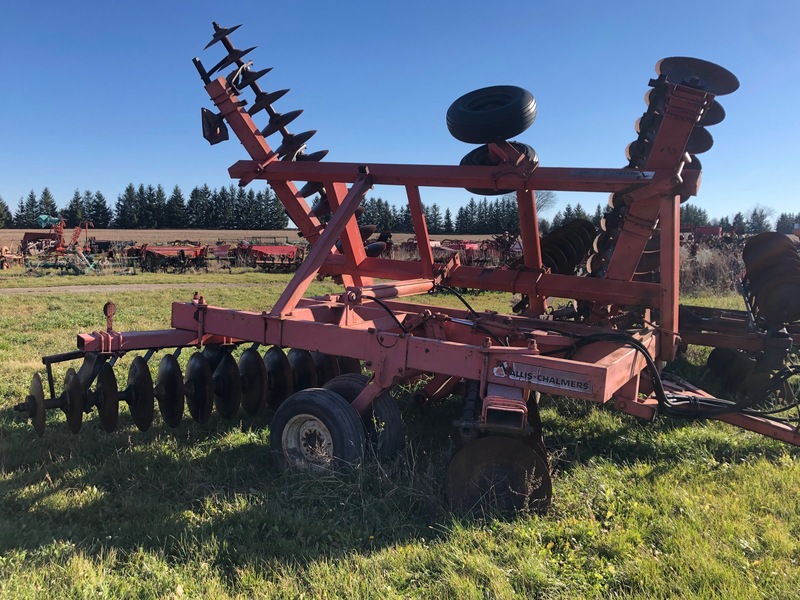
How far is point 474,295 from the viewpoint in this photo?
57.8 ft

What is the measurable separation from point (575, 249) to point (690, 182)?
2.89 meters

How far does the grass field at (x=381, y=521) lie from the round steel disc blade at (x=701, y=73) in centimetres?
268

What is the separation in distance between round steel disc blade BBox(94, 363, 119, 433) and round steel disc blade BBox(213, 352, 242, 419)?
80 cm

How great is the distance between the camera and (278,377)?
16.9 ft

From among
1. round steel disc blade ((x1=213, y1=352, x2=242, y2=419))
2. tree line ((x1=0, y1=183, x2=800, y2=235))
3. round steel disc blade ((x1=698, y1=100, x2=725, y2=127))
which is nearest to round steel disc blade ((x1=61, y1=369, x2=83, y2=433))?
round steel disc blade ((x1=213, y1=352, x2=242, y2=419))

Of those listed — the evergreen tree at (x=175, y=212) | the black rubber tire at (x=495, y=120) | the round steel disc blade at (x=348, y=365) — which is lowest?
the round steel disc blade at (x=348, y=365)

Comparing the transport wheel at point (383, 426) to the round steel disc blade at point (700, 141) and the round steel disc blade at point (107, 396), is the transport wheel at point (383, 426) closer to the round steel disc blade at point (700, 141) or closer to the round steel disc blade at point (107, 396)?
the round steel disc blade at point (107, 396)

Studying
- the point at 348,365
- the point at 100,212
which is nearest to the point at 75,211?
the point at 100,212

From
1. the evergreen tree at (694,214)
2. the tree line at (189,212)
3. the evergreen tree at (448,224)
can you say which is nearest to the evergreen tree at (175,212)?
the tree line at (189,212)

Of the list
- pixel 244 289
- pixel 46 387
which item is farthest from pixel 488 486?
pixel 244 289

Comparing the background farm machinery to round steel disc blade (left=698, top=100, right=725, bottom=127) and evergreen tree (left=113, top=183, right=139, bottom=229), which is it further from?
evergreen tree (left=113, top=183, right=139, bottom=229)

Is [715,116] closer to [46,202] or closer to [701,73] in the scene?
[701,73]

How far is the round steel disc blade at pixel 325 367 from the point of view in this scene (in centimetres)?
567

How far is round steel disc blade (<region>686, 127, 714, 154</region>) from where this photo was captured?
4.92 m
